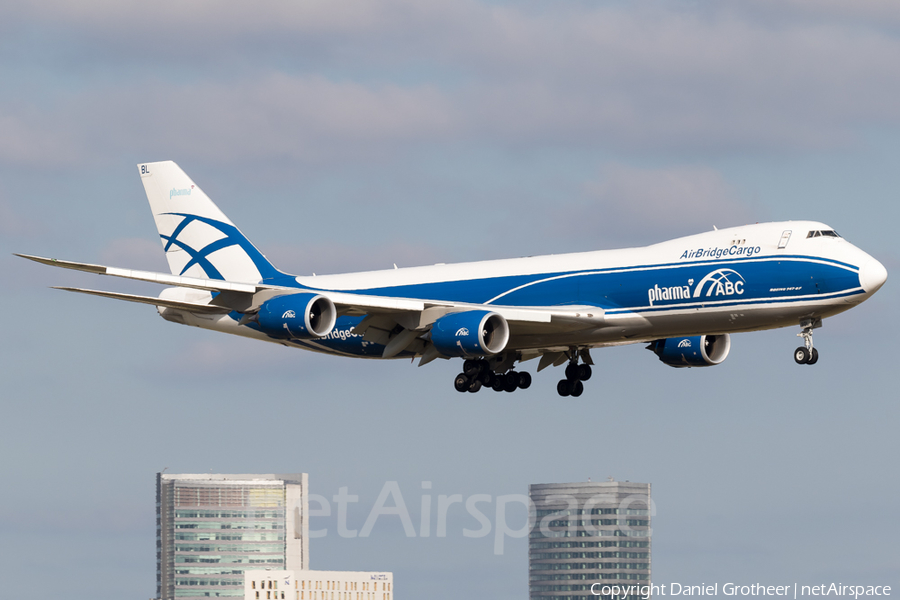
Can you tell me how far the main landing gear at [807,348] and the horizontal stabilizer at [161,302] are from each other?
75.8 ft

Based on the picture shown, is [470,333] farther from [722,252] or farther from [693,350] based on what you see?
[693,350]

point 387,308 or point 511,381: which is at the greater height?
point 387,308

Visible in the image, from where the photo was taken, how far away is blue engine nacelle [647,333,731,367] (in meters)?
67.4

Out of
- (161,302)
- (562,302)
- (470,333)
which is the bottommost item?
(470,333)

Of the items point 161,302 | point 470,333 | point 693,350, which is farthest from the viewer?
point 693,350

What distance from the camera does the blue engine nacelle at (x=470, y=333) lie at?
59469mm

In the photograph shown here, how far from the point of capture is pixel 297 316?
59.1 metres

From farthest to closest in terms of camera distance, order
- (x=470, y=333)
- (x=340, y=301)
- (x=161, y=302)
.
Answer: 1. (x=161, y=302)
2. (x=340, y=301)
3. (x=470, y=333)

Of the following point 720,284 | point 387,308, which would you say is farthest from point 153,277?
point 720,284

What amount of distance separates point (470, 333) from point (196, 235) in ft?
63.8

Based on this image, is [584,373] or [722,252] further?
[584,373]

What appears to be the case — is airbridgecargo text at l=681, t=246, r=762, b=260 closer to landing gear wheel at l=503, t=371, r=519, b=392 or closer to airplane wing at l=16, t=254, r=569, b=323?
airplane wing at l=16, t=254, r=569, b=323

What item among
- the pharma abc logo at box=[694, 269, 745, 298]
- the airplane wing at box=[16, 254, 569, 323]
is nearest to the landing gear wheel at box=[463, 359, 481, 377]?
the airplane wing at box=[16, 254, 569, 323]

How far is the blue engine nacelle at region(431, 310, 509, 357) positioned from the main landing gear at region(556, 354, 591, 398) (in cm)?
865
